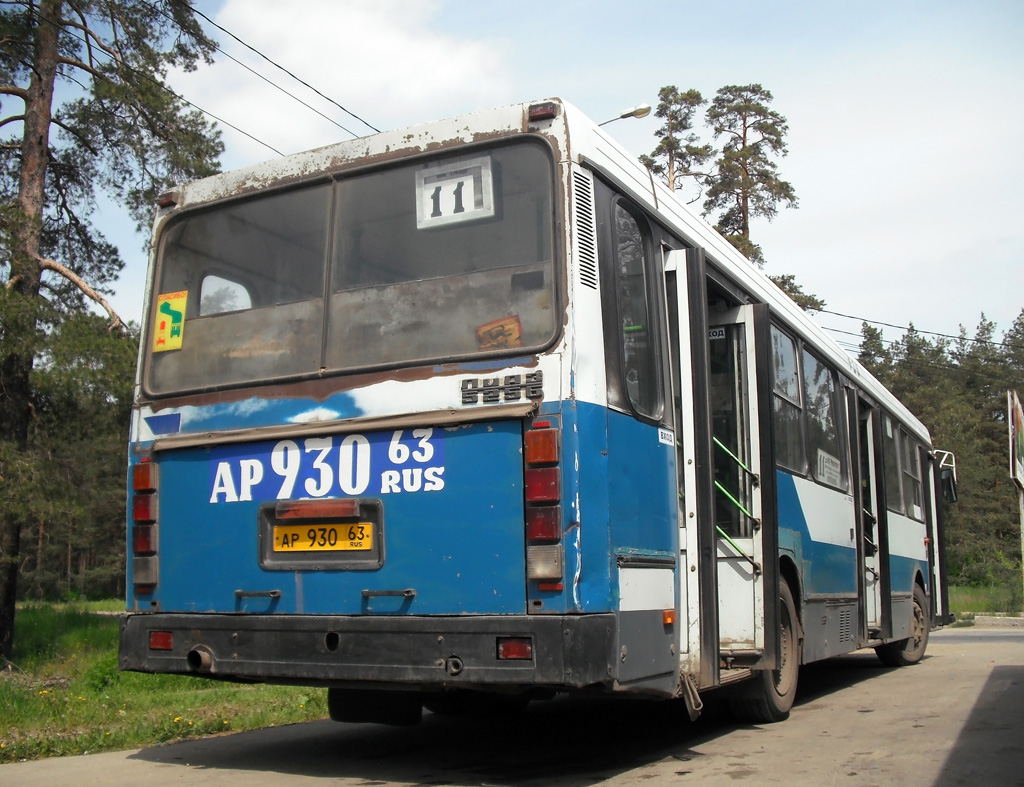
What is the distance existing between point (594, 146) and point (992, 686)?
7.07 m

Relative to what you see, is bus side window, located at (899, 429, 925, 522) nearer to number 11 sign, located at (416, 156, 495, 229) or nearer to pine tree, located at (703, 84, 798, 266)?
number 11 sign, located at (416, 156, 495, 229)

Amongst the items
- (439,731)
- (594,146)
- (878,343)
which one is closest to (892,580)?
(439,731)

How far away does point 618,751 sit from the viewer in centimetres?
684

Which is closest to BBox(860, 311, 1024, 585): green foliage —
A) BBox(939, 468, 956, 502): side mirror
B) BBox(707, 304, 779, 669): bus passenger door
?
BBox(939, 468, 956, 502): side mirror

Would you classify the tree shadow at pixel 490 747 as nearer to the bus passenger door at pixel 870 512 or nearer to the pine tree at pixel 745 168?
the bus passenger door at pixel 870 512

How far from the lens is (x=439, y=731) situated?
26.0 ft

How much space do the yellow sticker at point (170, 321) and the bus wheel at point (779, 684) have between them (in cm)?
419

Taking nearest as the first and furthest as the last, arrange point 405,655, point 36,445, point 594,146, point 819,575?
point 405,655 → point 594,146 → point 819,575 → point 36,445

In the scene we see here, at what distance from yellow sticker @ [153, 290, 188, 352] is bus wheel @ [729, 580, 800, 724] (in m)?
4.19

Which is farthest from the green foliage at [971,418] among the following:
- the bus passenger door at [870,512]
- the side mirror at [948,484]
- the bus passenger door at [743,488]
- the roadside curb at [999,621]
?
the bus passenger door at [743,488]

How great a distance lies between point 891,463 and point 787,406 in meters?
4.29

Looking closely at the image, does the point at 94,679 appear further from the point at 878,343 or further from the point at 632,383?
the point at 878,343

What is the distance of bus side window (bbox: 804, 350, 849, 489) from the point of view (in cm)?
919

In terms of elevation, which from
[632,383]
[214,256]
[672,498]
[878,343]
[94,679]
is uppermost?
[878,343]
